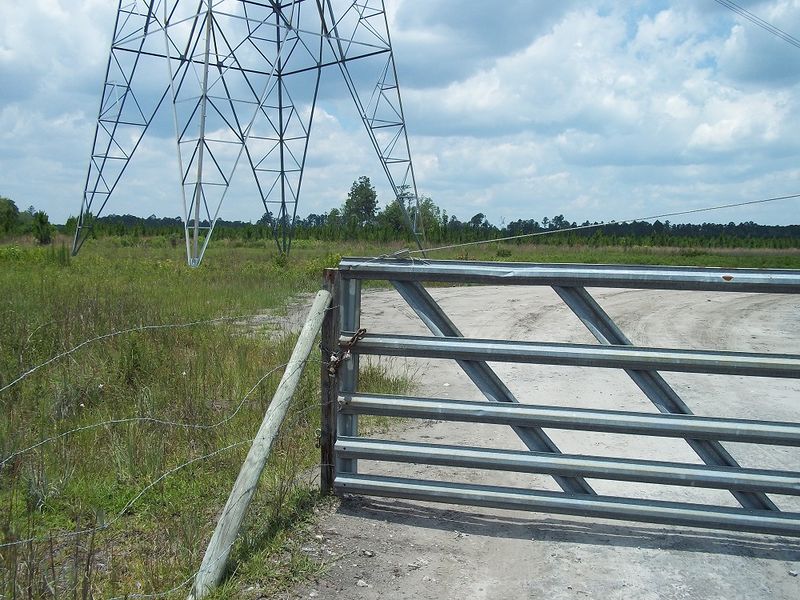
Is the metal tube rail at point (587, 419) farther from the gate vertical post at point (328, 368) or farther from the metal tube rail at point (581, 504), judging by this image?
the metal tube rail at point (581, 504)

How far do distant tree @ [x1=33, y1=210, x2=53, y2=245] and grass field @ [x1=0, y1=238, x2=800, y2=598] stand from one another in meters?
26.4

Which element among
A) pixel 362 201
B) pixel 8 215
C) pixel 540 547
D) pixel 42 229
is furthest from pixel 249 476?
pixel 362 201

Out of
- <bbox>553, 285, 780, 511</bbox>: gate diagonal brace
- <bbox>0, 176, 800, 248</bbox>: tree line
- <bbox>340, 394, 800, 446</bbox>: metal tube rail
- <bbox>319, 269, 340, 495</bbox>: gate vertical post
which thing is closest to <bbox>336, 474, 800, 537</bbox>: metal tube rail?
<bbox>553, 285, 780, 511</bbox>: gate diagonal brace

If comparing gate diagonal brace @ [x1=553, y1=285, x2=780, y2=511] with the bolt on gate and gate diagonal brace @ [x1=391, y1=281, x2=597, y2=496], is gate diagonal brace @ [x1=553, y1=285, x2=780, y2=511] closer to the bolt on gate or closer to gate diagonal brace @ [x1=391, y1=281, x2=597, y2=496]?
the bolt on gate

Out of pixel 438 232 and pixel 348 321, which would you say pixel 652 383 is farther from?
pixel 438 232

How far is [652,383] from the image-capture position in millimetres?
4504

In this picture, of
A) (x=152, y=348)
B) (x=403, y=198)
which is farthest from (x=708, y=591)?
(x=403, y=198)

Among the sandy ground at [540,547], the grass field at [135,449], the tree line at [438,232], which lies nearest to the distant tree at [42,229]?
the tree line at [438,232]

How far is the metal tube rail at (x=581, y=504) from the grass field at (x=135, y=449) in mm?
474

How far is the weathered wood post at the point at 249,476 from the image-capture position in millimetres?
3740

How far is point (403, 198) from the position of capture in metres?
23.7

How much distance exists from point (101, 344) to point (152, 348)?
0.54 metres

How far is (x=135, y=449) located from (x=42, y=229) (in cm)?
3940

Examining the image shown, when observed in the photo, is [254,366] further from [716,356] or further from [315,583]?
[716,356]
